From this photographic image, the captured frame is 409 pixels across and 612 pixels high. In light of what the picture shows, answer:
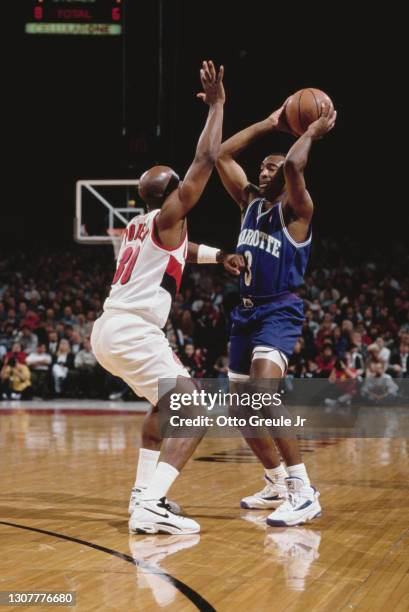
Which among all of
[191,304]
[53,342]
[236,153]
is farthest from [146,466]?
[191,304]

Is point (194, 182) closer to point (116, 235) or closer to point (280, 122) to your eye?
point (280, 122)

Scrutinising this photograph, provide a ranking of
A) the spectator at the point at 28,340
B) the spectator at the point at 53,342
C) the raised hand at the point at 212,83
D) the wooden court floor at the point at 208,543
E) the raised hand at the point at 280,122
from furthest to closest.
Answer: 1. the spectator at the point at 28,340
2. the spectator at the point at 53,342
3. the raised hand at the point at 280,122
4. the raised hand at the point at 212,83
5. the wooden court floor at the point at 208,543

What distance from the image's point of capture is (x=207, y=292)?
1847 centimetres

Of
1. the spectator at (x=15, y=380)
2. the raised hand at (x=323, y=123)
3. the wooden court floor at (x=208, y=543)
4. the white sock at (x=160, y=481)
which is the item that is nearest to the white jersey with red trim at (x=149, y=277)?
the white sock at (x=160, y=481)

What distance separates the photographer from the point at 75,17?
13008mm

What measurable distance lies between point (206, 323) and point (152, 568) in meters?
11.1

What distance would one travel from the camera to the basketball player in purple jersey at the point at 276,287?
4.99m

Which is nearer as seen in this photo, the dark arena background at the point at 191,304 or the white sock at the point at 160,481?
the dark arena background at the point at 191,304

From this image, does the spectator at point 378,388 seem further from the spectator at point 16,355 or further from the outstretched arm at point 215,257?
the outstretched arm at point 215,257

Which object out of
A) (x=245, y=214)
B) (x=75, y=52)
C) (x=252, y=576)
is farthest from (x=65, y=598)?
(x=75, y=52)

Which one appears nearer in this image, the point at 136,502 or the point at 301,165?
the point at 136,502

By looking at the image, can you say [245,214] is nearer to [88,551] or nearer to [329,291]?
[88,551]

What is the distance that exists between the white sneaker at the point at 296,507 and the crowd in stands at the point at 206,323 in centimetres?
866

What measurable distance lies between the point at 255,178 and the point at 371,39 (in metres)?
4.32
